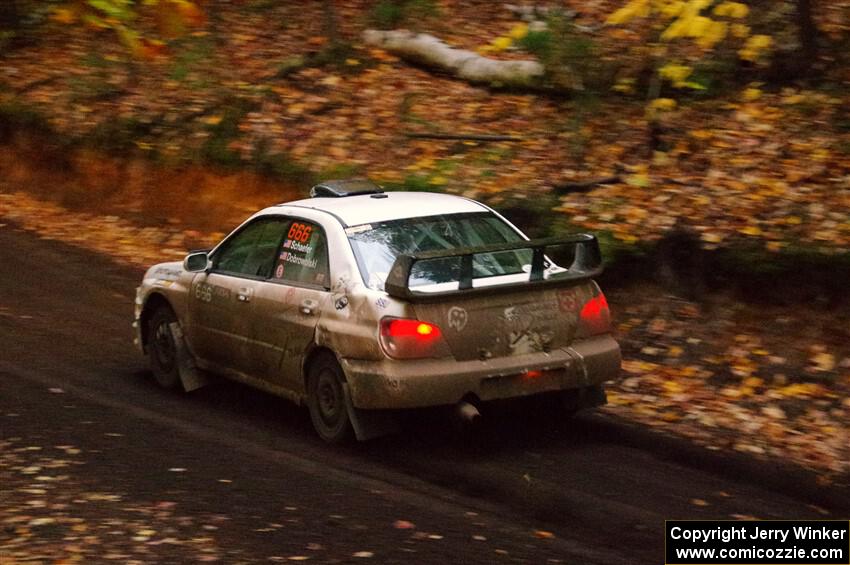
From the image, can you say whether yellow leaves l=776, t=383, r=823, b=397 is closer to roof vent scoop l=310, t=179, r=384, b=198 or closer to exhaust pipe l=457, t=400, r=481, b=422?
exhaust pipe l=457, t=400, r=481, b=422


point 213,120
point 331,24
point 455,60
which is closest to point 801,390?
point 455,60

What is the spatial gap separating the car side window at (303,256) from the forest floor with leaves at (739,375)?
262 cm

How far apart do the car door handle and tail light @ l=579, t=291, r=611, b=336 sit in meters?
1.84

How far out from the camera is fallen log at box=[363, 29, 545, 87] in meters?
15.7

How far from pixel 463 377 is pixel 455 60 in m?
9.55

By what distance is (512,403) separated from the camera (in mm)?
8234

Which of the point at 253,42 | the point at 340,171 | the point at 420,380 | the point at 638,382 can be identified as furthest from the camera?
the point at 253,42

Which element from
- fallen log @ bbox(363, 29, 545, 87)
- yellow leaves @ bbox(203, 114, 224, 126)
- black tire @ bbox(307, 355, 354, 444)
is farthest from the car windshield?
yellow leaves @ bbox(203, 114, 224, 126)

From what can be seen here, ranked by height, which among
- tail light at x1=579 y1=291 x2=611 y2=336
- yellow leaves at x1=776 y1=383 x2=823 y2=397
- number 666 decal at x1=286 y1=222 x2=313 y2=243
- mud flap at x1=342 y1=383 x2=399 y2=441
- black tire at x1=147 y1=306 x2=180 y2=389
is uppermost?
number 666 decal at x1=286 y1=222 x2=313 y2=243

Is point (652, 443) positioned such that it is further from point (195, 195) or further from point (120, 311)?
point (195, 195)

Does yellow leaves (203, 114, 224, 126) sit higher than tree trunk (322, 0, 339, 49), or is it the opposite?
tree trunk (322, 0, 339, 49)

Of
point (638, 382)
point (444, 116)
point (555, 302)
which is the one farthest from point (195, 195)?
point (555, 302)

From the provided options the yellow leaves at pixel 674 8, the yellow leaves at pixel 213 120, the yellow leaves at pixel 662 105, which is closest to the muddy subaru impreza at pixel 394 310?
the yellow leaves at pixel 674 8

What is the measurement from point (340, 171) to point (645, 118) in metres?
3.87
